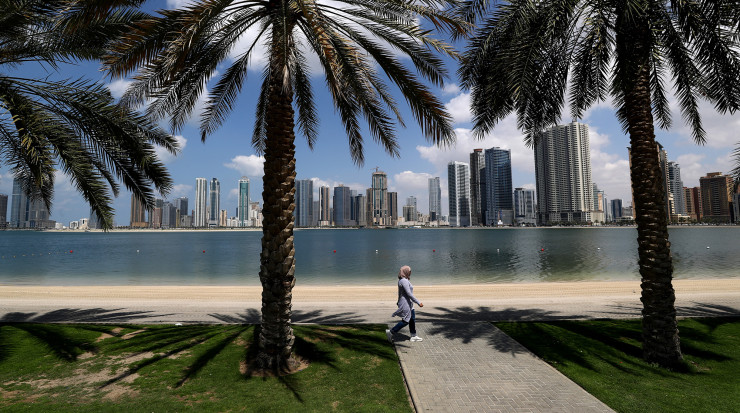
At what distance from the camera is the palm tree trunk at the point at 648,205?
6.27 metres

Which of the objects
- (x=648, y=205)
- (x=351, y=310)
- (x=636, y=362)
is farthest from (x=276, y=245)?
(x=636, y=362)

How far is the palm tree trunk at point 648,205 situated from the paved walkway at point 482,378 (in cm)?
208

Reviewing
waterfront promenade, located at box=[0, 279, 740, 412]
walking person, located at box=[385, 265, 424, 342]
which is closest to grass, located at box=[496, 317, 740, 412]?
waterfront promenade, located at box=[0, 279, 740, 412]

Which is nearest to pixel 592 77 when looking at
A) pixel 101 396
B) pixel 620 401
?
pixel 620 401

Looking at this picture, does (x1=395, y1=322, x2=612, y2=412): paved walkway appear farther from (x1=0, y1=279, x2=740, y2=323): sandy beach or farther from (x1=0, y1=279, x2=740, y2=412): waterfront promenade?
(x1=0, y1=279, x2=740, y2=323): sandy beach

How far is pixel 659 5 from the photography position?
6652mm

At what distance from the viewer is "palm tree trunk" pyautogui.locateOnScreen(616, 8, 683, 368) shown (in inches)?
247

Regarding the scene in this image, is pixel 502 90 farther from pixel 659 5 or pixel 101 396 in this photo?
pixel 101 396

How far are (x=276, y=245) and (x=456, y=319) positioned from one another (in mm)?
6438

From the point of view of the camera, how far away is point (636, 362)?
6426 millimetres

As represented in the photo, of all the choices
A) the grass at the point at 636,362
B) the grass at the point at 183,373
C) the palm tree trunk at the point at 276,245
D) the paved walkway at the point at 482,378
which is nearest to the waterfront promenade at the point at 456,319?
the paved walkway at the point at 482,378

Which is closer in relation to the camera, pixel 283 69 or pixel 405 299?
pixel 283 69

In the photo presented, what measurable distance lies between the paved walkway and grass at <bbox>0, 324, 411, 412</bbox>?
40cm

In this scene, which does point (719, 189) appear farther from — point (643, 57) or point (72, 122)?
point (72, 122)
